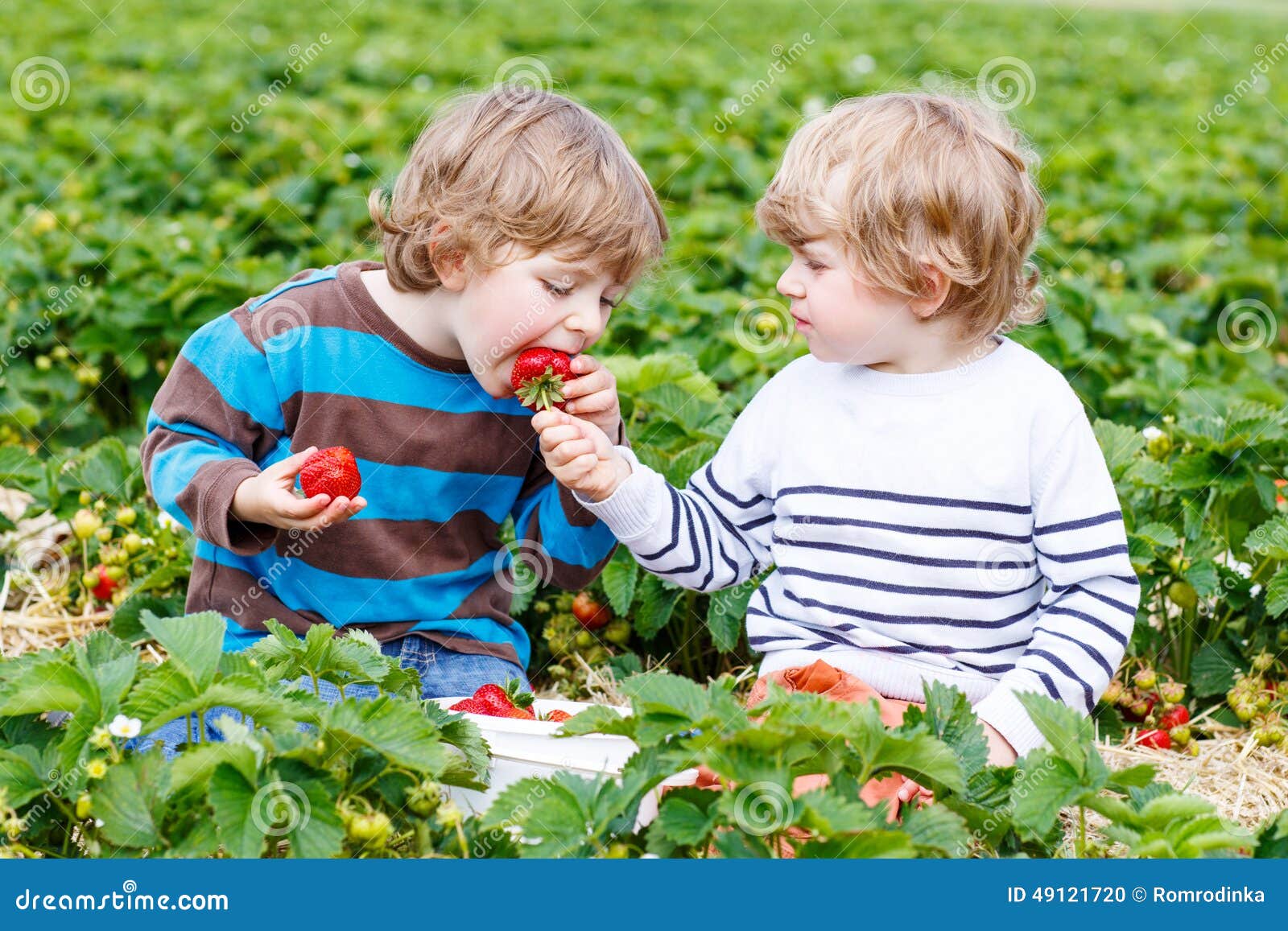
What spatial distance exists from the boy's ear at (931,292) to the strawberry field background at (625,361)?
1.81 ft

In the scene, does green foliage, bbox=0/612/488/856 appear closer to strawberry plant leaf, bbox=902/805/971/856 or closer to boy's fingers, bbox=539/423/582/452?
boy's fingers, bbox=539/423/582/452

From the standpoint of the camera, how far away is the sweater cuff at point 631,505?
225cm

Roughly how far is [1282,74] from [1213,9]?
12969 mm

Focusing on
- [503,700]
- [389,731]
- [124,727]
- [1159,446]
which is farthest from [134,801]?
[1159,446]

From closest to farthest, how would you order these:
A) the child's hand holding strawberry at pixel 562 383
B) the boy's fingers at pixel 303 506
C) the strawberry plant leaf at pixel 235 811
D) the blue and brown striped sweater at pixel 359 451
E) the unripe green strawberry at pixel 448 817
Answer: the strawberry plant leaf at pixel 235 811 < the unripe green strawberry at pixel 448 817 < the boy's fingers at pixel 303 506 < the child's hand holding strawberry at pixel 562 383 < the blue and brown striped sweater at pixel 359 451

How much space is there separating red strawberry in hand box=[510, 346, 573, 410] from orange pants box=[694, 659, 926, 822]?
0.57 meters

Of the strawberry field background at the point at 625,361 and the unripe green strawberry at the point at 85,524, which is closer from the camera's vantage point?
the strawberry field background at the point at 625,361

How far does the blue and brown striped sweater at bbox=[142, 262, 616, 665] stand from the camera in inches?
94.3

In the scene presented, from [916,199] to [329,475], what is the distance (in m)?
1.00

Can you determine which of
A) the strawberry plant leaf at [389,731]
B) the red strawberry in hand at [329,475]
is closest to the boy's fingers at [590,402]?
the red strawberry in hand at [329,475]

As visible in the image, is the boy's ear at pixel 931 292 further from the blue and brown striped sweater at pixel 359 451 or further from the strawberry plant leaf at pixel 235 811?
the strawberry plant leaf at pixel 235 811

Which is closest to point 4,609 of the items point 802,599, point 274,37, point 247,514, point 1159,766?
point 247,514

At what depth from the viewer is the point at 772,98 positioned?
8547 mm

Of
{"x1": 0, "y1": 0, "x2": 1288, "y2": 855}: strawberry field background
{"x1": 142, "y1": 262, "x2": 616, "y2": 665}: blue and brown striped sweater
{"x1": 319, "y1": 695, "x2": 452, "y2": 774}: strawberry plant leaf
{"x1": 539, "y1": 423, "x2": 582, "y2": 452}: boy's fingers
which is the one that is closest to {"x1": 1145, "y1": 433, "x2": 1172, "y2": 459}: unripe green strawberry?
{"x1": 0, "y1": 0, "x2": 1288, "y2": 855}: strawberry field background
